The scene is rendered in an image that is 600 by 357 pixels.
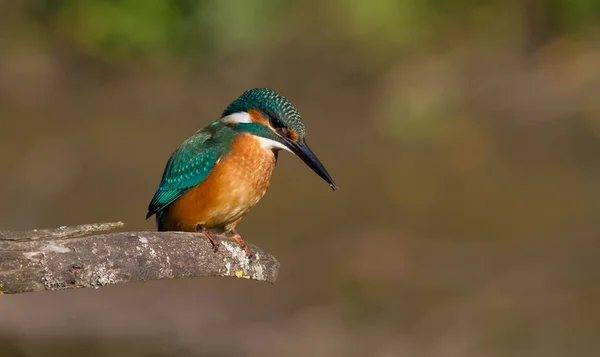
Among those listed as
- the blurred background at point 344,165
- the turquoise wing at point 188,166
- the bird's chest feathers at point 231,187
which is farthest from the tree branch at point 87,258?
the blurred background at point 344,165

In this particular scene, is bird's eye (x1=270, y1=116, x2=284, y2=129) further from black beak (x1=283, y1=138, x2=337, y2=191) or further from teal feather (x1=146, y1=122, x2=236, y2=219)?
teal feather (x1=146, y1=122, x2=236, y2=219)

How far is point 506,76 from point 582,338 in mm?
3997

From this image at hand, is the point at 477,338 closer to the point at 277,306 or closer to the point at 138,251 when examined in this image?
the point at 277,306

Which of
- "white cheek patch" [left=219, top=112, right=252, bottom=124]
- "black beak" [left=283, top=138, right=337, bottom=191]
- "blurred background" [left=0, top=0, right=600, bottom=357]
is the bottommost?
"blurred background" [left=0, top=0, right=600, bottom=357]

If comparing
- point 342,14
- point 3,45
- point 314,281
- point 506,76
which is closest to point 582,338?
point 314,281

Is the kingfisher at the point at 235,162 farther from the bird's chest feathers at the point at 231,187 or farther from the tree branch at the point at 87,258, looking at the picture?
the tree branch at the point at 87,258

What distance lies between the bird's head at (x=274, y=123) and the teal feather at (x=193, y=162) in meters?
0.11

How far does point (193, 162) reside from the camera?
4289mm

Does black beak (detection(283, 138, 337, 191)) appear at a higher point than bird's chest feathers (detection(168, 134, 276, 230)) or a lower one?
higher

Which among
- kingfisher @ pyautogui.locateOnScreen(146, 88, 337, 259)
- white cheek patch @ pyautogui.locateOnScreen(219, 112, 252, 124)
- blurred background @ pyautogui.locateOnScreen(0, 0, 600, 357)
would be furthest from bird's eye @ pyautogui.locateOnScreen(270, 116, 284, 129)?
blurred background @ pyautogui.locateOnScreen(0, 0, 600, 357)

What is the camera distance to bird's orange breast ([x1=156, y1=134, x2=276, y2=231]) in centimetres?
416

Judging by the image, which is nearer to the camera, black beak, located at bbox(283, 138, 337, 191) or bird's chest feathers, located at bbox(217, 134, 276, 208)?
black beak, located at bbox(283, 138, 337, 191)

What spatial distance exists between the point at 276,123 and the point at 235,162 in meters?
0.22

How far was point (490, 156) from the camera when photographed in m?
8.65
